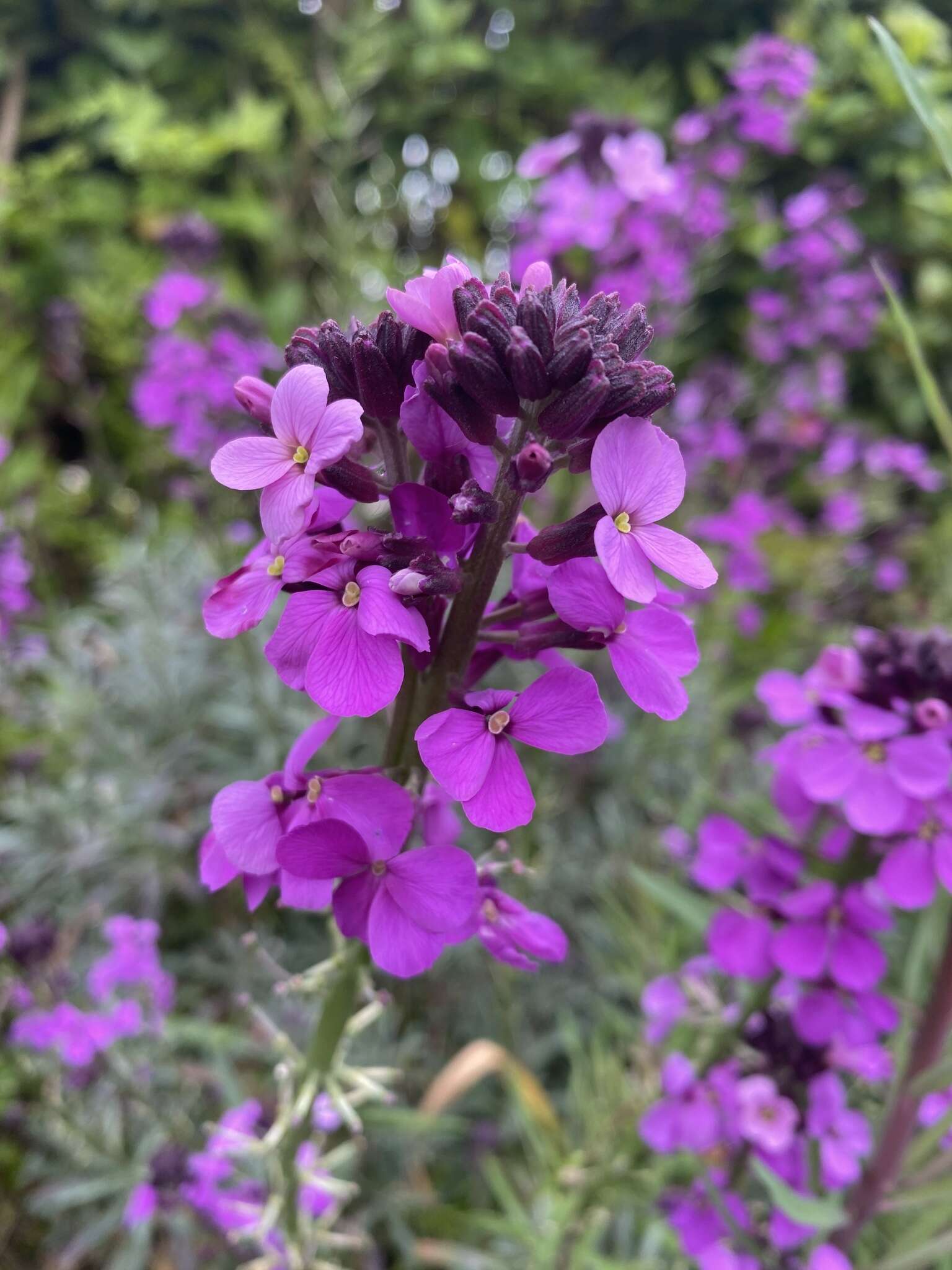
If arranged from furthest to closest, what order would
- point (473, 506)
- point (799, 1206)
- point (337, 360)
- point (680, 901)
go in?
point (680, 901) → point (799, 1206) → point (337, 360) → point (473, 506)

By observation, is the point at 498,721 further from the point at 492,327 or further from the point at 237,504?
the point at 237,504

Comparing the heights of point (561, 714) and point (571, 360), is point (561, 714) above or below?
below

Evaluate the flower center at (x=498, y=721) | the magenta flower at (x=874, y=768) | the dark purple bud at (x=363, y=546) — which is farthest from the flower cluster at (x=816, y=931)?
the dark purple bud at (x=363, y=546)

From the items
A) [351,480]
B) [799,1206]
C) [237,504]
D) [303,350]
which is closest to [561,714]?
[351,480]

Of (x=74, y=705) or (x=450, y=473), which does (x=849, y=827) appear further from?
(x=74, y=705)

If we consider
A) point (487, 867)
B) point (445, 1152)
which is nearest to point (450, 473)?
point (487, 867)

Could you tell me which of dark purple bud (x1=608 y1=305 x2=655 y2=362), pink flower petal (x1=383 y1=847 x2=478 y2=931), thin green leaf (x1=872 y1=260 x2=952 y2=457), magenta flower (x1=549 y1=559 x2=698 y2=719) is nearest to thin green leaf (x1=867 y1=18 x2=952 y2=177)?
thin green leaf (x1=872 y1=260 x2=952 y2=457)

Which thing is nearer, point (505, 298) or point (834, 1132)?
point (505, 298)

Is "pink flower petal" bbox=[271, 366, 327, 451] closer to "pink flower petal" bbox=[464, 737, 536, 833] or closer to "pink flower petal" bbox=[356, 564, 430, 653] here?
"pink flower petal" bbox=[356, 564, 430, 653]
